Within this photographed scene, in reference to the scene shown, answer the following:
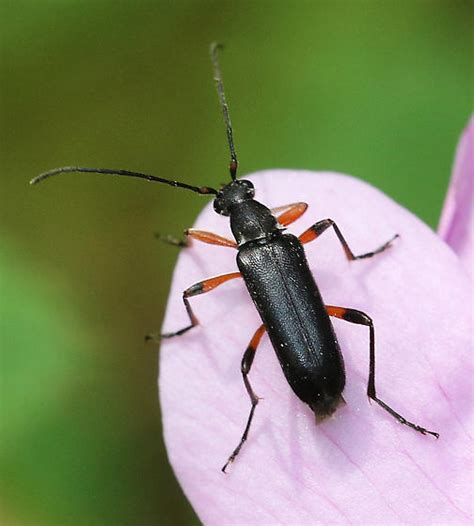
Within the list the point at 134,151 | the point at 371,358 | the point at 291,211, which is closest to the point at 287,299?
the point at 291,211

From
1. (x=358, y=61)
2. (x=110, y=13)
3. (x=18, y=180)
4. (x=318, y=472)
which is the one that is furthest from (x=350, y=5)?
(x=318, y=472)

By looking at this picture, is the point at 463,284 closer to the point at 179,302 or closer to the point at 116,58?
the point at 179,302

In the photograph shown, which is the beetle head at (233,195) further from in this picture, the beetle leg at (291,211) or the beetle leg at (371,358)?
the beetle leg at (371,358)

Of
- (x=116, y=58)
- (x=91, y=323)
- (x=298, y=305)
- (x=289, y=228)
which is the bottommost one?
(x=91, y=323)

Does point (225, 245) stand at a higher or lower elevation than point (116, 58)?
lower

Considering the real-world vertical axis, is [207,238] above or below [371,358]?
above

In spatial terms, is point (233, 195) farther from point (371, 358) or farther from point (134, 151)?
point (134, 151)
